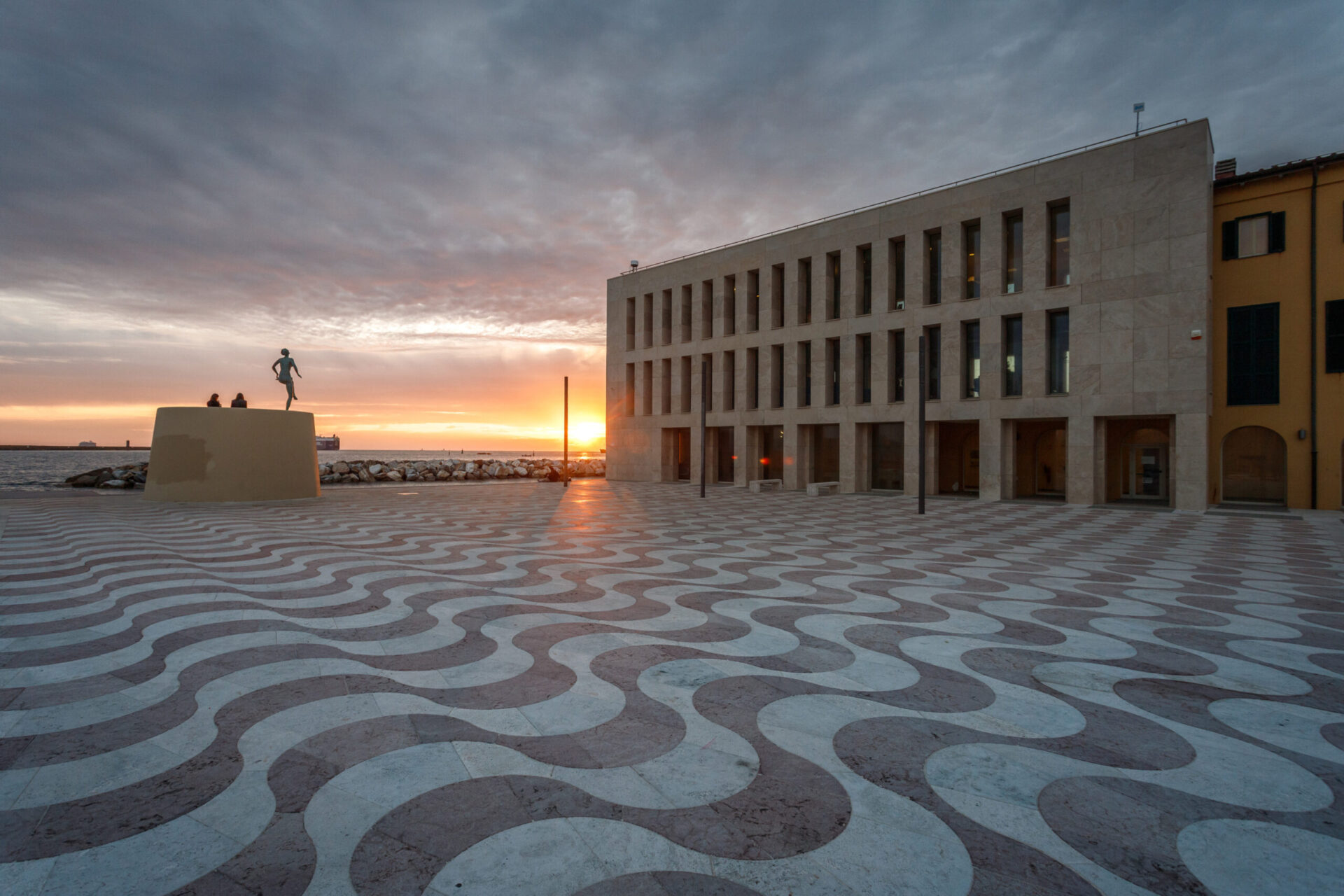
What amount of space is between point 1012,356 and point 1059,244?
432 cm

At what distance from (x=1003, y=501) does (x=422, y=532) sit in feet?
66.6

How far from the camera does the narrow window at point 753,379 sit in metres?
31.4

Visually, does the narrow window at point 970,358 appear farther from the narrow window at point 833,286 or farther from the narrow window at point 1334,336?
the narrow window at point 1334,336

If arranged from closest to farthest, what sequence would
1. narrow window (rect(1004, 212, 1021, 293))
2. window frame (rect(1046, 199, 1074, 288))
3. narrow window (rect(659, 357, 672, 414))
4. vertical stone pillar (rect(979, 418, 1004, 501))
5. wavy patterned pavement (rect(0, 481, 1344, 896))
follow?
wavy patterned pavement (rect(0, 481, 1344, 896))
window frame (rect(1046, 199, 1074, 288))
vertical stone pillar (rect(979, 418, 1004, 501))
narrow window (rect(1004, 212, 1021, 293))
narrow window (rect(659, 357, 672, 414))

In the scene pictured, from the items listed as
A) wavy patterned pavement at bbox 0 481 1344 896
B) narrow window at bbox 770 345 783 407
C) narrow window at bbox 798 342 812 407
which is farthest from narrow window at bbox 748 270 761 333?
wavy patterned pavement at bbox 0 481 1344 896

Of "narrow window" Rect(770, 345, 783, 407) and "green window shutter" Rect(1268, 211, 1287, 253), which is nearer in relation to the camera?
"green window shutter" Rect(1268, 211, 1287, 253)

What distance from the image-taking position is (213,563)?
8250 millimetres

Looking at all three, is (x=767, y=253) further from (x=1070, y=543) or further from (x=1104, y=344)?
(x=1070, y=543)

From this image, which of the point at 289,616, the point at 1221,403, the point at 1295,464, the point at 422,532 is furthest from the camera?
the point at 1221,403

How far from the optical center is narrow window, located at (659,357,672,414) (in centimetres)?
3556

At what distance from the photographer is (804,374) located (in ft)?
96.7

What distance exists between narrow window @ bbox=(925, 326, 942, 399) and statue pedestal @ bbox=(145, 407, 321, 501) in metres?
23.9

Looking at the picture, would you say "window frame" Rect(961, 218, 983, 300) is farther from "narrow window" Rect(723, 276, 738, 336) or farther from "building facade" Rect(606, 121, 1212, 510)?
"narrow window" Rect(723, 276, 738, 336)

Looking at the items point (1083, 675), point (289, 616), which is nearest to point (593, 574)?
point (289, 616)
